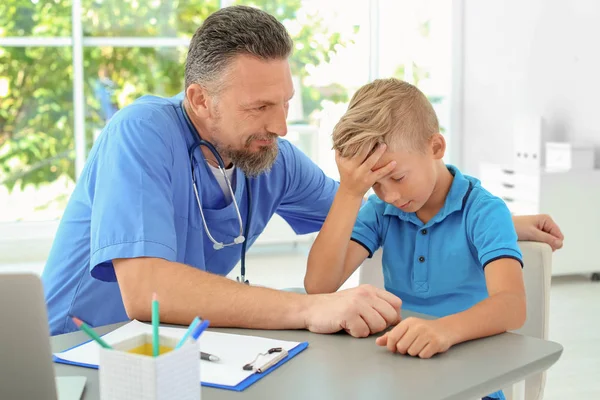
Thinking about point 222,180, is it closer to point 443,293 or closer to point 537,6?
point 443,293

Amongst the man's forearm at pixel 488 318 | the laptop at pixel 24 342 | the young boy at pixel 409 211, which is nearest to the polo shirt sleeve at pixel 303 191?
the young boy at pixel 409 211

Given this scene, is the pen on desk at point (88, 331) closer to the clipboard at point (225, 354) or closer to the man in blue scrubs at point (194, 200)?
the clipboard at point (225, 354)

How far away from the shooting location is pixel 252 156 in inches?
67.3

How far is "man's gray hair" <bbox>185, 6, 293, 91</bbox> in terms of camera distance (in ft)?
5.33

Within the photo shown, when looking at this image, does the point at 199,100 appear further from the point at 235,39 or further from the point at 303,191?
the point at 303,191

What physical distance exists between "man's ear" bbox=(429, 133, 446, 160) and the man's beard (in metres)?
0.33

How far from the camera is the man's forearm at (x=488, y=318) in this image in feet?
3.98

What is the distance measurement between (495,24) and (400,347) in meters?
5.31

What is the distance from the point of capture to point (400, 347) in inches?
45.2

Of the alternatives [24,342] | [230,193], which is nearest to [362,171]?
[230,193]

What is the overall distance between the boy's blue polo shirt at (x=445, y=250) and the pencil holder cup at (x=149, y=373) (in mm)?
849

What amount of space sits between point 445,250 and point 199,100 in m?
0.59

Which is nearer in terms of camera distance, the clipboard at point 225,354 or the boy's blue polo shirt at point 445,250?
the clipboard at point 225,354

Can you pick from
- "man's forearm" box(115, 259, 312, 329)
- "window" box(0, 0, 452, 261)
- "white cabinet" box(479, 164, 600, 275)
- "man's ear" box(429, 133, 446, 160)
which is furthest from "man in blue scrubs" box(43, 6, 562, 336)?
"window" box(0, 0, 452, 261)
